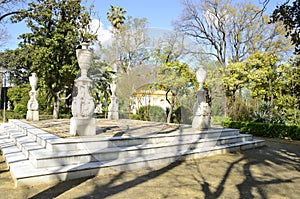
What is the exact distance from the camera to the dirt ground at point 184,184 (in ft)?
12.7

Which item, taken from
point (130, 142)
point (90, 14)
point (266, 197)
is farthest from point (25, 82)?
point (266, 197)

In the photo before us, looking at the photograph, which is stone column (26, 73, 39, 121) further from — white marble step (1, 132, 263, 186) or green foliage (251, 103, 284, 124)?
green foliage (251, 103, 284, 124)

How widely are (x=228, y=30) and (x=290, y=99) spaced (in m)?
10.6

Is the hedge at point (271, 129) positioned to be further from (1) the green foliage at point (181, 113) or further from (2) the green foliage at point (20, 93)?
(2) the green foliage at point (20, 93)

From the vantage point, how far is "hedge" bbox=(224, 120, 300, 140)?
12117 millimetres

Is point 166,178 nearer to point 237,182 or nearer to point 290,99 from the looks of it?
point 237,182

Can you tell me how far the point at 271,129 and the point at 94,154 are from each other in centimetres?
1120

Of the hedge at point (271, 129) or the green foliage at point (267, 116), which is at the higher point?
the green foliage at point (267, 116)

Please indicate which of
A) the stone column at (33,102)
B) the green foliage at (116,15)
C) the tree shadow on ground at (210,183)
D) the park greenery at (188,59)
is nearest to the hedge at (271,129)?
the park greenery at (188,59)

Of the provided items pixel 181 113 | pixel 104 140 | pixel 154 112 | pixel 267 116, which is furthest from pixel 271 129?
pixel 104 140

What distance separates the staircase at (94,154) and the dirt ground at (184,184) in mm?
197

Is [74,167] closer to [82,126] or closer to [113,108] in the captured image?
[82,126]

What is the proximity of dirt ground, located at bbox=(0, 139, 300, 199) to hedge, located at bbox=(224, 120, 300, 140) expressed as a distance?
276 inches

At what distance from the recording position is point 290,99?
50.5 feet
